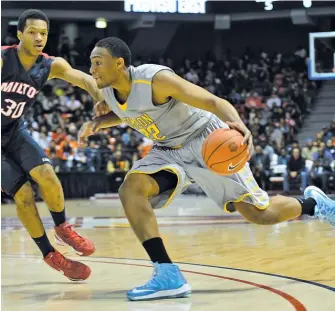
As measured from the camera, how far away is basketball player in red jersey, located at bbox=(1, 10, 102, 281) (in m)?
4.18

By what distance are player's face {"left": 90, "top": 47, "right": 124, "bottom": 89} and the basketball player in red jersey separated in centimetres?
60

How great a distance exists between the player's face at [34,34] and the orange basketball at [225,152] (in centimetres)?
133

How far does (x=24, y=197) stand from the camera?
169 inches

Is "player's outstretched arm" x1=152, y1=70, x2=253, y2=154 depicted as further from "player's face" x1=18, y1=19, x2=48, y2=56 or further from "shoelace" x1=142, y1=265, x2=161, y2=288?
"player's face" x1=18, y1=19, x2=48, y2=56

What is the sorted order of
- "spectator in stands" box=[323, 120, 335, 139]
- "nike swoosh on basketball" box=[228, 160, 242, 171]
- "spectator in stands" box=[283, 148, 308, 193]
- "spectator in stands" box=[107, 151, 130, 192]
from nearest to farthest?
"nike swoosh on basketball" box=[228, 160, 242, 171] → "spectator in stands" box=[283, 148, 308, 193] → "spectator in stands" box=[107, 151, 130, 192] → "spectator in stands" box=[323, 120, 335, 139]

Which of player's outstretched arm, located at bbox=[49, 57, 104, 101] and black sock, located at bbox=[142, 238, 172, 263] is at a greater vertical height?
player's outstretched arm, located at bbox=[49, 57, 104, 101]

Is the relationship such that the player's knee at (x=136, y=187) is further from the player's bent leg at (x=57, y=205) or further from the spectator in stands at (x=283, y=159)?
the spectator in stands at (x=283, y=159)

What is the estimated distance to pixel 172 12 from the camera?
19266 mm

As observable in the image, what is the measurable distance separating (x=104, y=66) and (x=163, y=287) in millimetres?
1221

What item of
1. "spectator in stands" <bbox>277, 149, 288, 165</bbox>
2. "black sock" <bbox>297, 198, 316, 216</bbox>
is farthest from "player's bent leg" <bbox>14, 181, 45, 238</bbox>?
"spectator in stands" <bbox>277, 149, 288, 165</bbox>

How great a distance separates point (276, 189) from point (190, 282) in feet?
35.8

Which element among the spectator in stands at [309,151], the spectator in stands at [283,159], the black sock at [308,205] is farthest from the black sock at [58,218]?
the spectator in stands at [309,151]

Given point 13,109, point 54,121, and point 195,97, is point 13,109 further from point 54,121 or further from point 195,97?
point 54,121

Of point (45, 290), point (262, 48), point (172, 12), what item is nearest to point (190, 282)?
point (45, 290)
